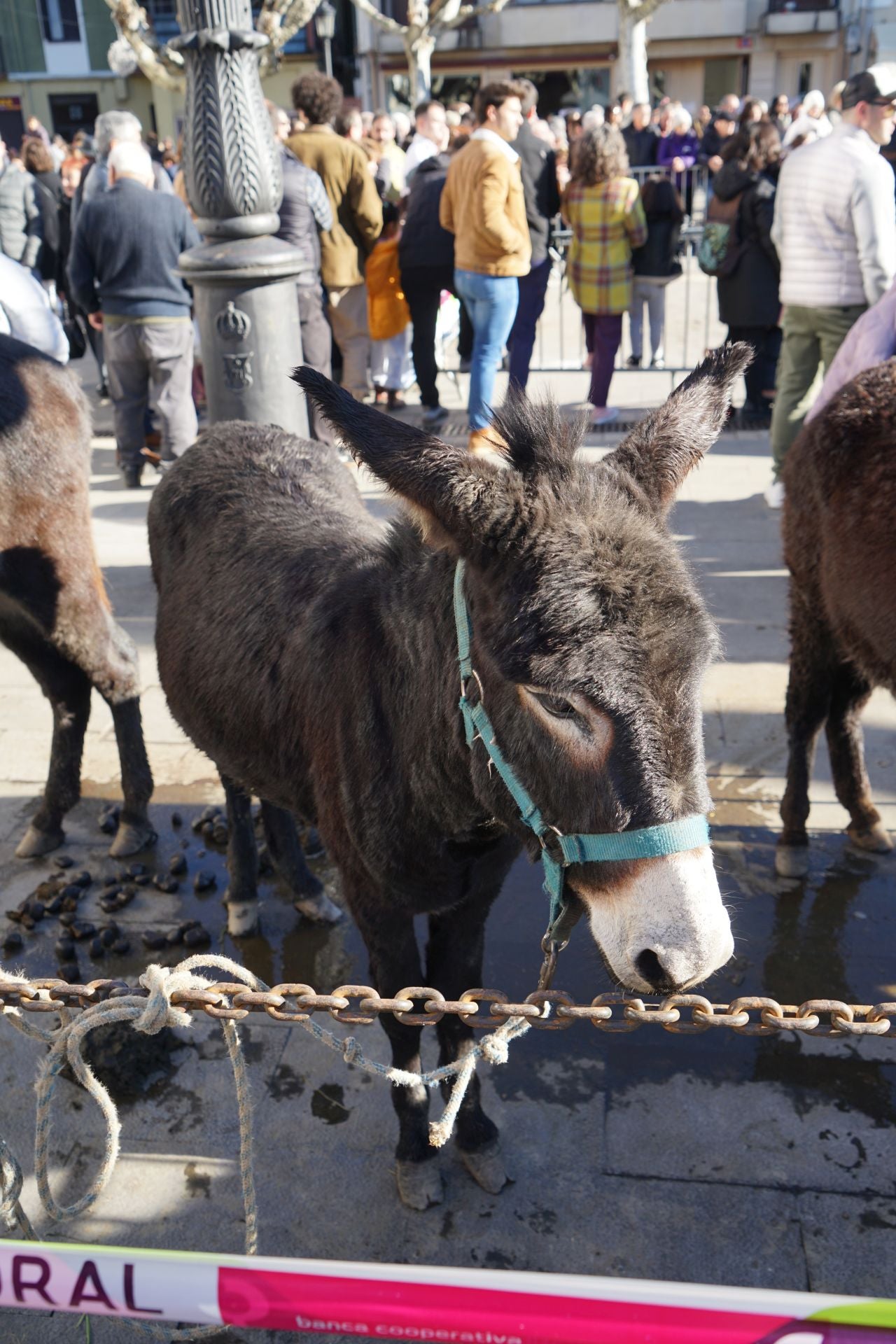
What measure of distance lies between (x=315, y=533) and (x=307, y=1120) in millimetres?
1789

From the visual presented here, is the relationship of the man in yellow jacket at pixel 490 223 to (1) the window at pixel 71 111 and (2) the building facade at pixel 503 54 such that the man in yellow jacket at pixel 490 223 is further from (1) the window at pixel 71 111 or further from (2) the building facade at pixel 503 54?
(1) the window at pixel 71 111

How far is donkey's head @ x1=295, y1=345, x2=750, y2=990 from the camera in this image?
1.84m

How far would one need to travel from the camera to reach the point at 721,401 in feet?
8.02

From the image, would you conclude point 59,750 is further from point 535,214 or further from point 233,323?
point 535,214

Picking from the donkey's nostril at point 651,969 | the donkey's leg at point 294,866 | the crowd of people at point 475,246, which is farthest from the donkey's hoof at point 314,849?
the crowd of people at point 475,246

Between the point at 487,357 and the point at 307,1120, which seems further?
the point at 487,357

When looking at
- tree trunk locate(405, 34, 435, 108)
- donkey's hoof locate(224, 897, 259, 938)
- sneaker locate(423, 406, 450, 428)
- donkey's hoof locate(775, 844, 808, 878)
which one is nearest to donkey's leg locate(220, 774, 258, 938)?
donkey's hoof locate(224, 897, 259, 938)

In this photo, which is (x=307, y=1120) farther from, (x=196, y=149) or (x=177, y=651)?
(x=196, y=149)

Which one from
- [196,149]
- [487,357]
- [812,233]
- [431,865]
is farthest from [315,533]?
[487,357]

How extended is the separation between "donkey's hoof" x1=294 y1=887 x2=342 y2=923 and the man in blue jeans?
6.10 metres

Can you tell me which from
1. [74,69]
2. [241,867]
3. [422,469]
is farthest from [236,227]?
[74,69]

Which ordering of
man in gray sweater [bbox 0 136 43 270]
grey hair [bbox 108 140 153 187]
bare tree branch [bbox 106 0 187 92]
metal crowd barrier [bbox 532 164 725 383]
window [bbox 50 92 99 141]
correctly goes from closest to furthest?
grey hair [bbox 108 140 153 187] → man in gray sweater [bbox 0 136 43 270] → metal crowd barrier [bbox 532 164 725 383] → bare tree branch [bbox 106 0 187 92] → window [bbox 50 92 99 141]

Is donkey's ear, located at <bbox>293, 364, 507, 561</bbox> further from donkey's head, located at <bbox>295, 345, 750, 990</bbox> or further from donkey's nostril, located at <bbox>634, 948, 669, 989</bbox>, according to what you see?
donkey's nostril, located at <bbox>634, 948, 669, 989</bbox>

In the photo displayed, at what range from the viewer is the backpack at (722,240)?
355 inches
